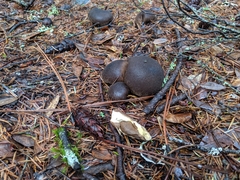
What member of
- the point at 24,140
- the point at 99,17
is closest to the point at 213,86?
the point at 24,140

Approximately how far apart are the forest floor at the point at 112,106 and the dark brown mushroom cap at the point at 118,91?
0.19ft

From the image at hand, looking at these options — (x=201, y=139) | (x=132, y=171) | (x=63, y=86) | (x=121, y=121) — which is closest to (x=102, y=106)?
(x=121, y=121)

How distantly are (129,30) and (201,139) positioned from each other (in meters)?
2.12

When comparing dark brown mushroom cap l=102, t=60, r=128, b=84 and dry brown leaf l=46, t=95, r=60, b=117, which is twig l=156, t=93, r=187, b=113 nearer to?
dark brown mushroom cap l=102, t=60, r=128, b=84

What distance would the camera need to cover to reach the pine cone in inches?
74.2

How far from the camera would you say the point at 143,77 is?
A: 2166 mm

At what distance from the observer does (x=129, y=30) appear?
11.1 feet

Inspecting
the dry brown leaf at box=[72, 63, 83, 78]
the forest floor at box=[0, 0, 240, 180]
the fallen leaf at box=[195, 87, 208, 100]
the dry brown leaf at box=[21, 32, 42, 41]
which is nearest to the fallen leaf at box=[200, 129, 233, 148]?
the forest floor at box=[0, 0, 240, 180]

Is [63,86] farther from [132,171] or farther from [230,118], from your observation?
[230,118]

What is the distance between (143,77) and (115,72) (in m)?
0.33

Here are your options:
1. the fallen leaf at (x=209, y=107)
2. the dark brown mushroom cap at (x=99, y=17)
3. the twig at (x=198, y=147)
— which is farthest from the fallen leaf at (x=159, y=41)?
the twig at (x=198, y=147)

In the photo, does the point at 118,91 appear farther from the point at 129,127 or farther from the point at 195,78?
the point at 195,78

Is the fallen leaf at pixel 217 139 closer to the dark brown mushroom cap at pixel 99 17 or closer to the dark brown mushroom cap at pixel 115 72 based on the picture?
the dark brown mushroom cap at pixel 115 72

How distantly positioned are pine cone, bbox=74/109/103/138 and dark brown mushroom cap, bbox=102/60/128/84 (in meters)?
0.51
